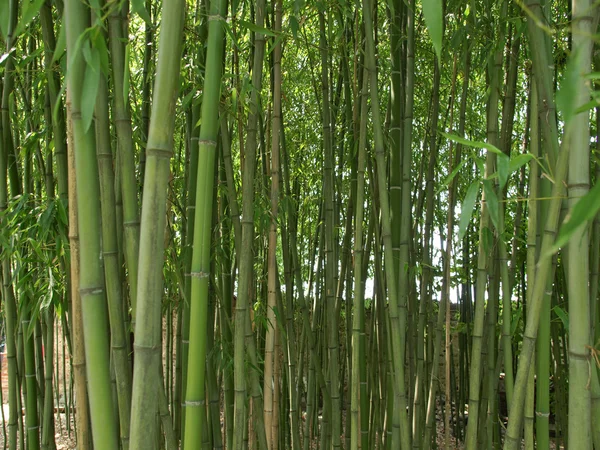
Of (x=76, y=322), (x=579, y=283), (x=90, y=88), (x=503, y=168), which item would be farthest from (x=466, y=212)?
(x=76, y=322)

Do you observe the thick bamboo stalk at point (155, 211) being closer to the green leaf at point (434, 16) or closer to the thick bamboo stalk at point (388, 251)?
the green leaf at point (434, 16)

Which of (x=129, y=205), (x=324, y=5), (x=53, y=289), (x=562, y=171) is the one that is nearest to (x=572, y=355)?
(x=562, y=171)

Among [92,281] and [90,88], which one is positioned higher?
[90,88]

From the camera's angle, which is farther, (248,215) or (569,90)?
(248,215)

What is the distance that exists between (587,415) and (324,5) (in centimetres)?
129

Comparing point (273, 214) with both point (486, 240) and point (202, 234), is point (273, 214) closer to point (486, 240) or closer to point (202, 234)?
point (486, 240)

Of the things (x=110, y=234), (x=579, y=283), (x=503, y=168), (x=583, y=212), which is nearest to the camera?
(x=583, y=212)

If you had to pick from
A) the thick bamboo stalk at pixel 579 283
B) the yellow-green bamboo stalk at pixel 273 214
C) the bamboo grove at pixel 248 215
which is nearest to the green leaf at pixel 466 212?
the bamboo grove at pixel 248 215

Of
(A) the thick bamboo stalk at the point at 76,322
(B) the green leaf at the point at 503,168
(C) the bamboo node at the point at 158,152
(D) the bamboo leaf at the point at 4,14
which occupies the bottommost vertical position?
(A) the thick bamboo stalk at the point at 76,322

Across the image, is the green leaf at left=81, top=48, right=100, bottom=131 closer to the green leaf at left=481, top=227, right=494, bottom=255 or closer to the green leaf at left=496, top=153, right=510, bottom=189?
the green leaf at left=496, top=153, right=510, bottom=189

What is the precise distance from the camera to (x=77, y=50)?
0.86 m

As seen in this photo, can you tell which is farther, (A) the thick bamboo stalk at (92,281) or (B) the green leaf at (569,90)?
(A) the thick bamboo stalk at (92,281)

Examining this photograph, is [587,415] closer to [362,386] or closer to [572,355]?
[572,355]

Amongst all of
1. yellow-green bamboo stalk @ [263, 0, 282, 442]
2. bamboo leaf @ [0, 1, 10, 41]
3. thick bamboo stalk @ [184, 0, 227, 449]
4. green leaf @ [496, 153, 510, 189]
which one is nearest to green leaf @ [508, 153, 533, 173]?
green leaf @ [496, 153, 510, 189]
